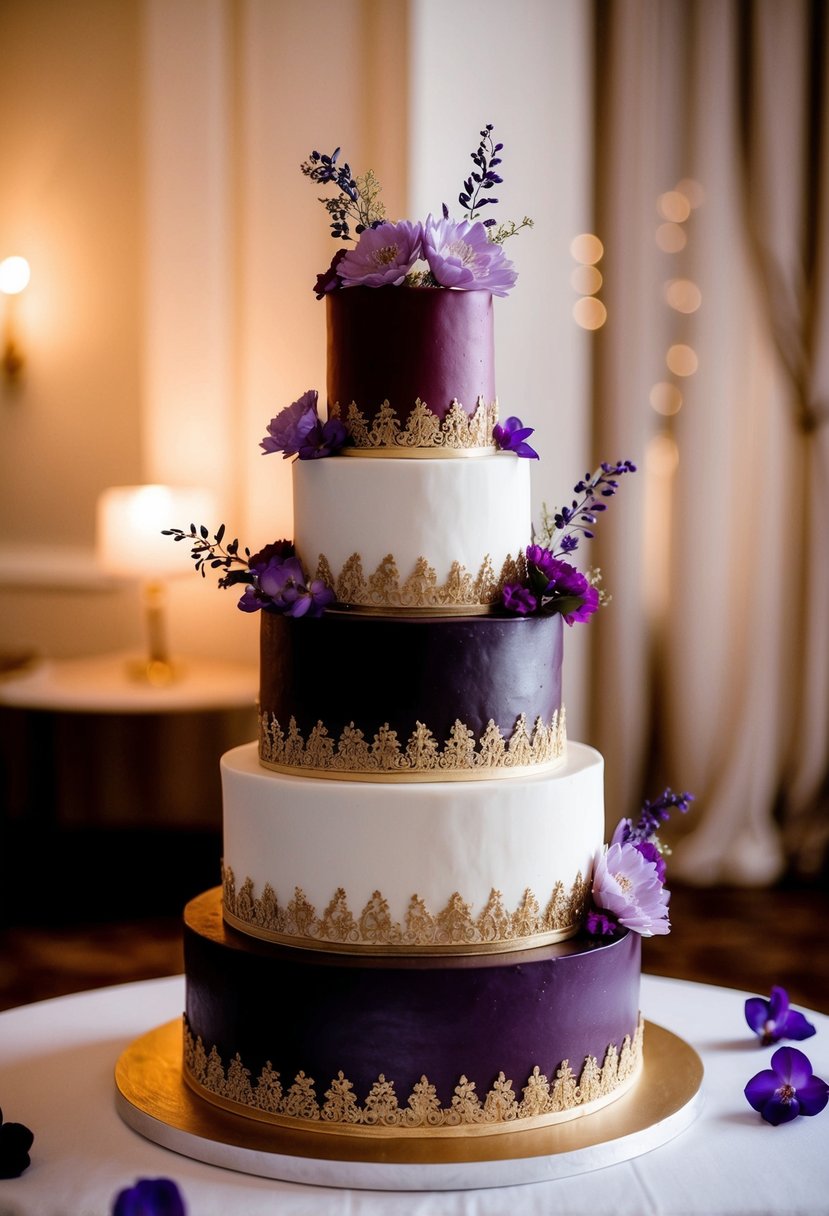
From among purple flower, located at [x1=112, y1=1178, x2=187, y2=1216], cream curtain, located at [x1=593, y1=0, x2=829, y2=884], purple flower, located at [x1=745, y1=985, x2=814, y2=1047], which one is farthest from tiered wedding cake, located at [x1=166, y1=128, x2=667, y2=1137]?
cream curtain, located at [x1=593, y1=0, x2=829, y2=884]

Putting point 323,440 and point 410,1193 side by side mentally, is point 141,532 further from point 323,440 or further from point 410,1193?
point 410,1193

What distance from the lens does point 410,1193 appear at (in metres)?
2.09

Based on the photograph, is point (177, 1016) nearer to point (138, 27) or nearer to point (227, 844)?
point (227, 844)

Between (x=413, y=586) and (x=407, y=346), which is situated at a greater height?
(x=407, y=346)

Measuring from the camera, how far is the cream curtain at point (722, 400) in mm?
5535

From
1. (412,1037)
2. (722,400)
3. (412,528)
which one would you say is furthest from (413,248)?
(722,400)

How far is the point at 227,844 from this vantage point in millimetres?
2482

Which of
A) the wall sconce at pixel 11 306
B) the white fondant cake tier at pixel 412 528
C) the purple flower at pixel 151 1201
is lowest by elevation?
the purple flower at pixel 151 1201

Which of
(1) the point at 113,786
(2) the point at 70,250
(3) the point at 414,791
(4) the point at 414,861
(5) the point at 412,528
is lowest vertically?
(1) the point at 113,786

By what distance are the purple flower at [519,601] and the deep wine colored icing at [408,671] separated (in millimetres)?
17

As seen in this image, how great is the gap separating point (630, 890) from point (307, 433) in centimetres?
90

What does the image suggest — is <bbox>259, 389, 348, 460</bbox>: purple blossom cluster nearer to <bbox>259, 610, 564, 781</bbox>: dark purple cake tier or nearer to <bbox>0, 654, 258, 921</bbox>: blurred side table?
<bbox>259, 610, 564, 781</bbox>: dark purple cake tier

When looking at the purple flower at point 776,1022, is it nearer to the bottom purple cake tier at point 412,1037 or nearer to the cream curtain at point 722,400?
the bottom purple cake tier at point 412,1037

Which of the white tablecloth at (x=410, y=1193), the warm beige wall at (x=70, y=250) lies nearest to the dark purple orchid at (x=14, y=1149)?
the white tablecloth at (x=410, y=1193)
